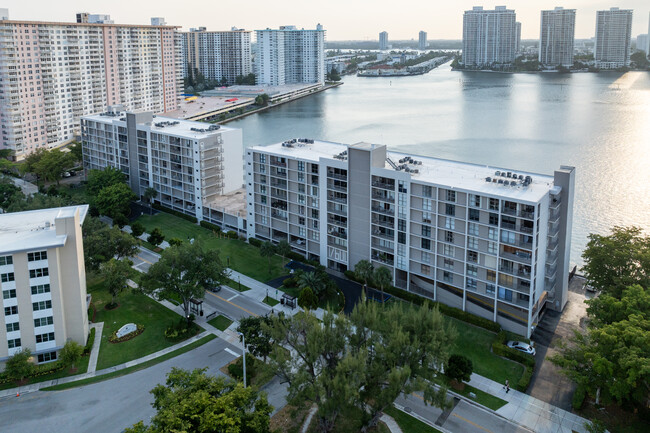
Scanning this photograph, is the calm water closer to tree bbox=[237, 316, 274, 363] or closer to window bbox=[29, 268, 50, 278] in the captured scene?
tree bbox=[237, 316, 274, 363]

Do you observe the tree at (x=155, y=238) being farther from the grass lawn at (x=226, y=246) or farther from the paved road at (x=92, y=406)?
the paved road at (x=92, y=406)

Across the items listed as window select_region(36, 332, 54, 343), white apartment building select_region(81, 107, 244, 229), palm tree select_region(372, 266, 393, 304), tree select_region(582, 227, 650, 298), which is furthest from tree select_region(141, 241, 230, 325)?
tree select_region(582, 227, 650, 298)

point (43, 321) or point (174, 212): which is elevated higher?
point (174, 212)

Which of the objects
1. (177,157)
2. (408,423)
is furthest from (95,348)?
(177,157)

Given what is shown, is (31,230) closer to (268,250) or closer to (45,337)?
(45,337)

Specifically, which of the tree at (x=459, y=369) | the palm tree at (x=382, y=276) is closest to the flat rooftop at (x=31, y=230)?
the palm tree at (x=382, y=276)

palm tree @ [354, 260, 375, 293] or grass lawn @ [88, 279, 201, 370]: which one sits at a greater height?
palm tree @ [354, 260, 375, 293]

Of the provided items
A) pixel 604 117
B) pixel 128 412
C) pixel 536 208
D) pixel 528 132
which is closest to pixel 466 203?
pixel 536 208
